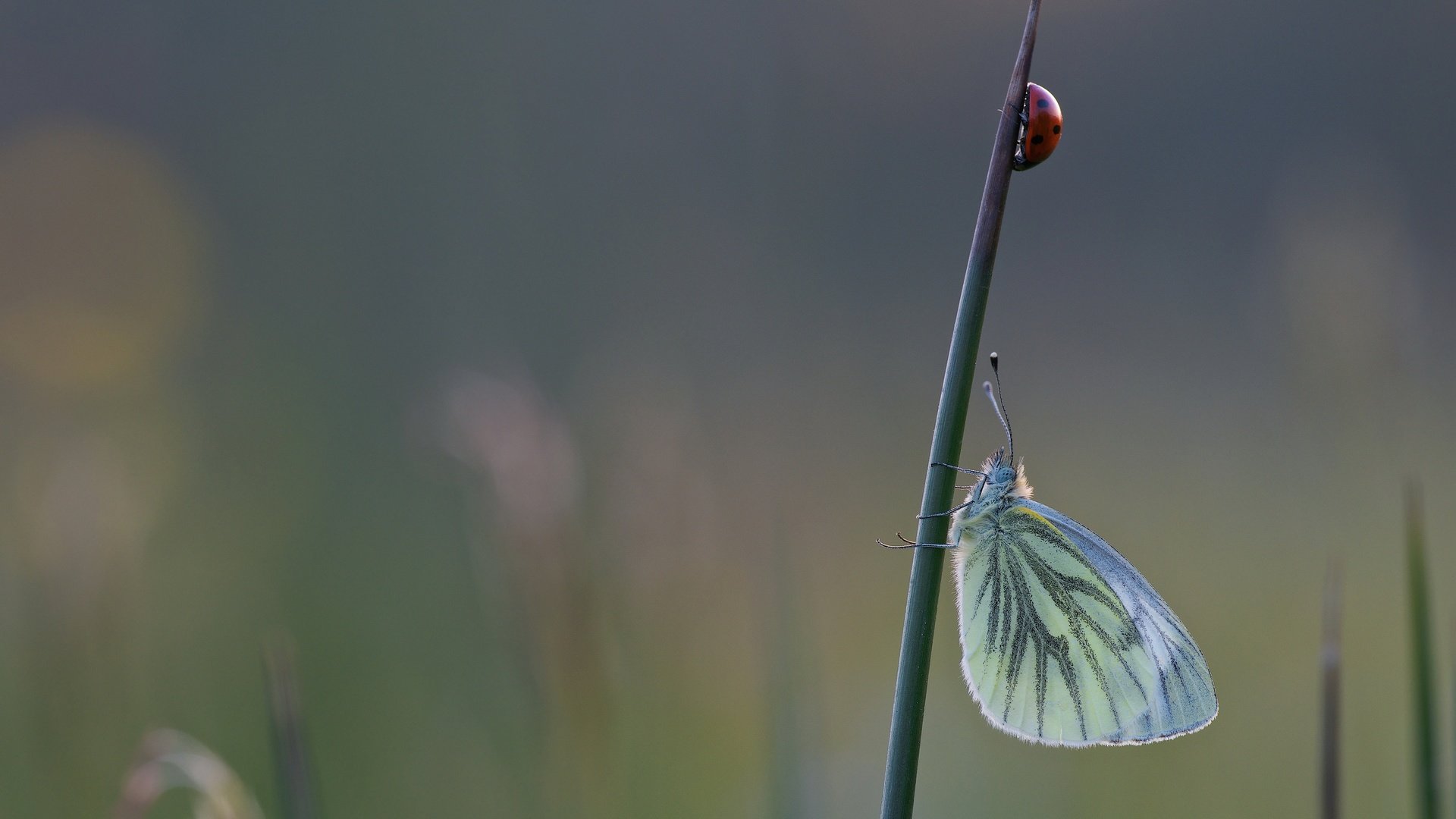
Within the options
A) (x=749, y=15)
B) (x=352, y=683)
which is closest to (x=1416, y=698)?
(x=352, y=683)

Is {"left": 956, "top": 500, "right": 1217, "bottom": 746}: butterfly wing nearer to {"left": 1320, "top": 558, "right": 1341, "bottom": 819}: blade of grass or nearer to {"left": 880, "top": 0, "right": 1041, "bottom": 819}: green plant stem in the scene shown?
{"left": 1320, "top": 558, "right": 1341, "bottom": 819}: blade of grass

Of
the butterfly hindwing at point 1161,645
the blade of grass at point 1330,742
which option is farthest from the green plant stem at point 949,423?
the butterfly hindwing at point 1161,645

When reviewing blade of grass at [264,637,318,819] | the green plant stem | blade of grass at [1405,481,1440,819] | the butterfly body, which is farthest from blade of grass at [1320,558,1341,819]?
blade of grass at [264,637,318,819]

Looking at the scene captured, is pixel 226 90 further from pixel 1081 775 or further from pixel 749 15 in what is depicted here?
pixel 1081 775

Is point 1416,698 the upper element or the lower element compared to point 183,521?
upper

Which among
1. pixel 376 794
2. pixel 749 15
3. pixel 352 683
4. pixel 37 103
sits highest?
pixel 749 15
